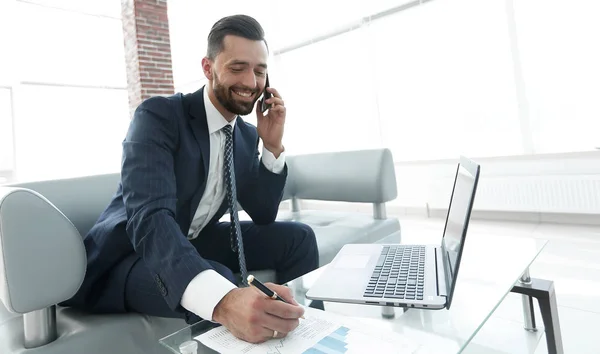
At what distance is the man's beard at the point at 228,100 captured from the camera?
1204mm

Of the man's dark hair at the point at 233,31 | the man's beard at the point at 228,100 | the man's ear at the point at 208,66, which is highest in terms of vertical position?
the man's dark hair at the point at 233,31

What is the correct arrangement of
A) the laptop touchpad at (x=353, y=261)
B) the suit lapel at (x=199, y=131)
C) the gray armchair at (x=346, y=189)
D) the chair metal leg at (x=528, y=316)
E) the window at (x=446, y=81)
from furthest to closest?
1. the window at (x=446, y=81)
2. the gray armchair at (x=346, y=189)
3. the chair metal leg at (x=528, y=316)
4. the suit lapel at (x=199, y=131)
5. the laptop touchpad at (x=353, y=261)

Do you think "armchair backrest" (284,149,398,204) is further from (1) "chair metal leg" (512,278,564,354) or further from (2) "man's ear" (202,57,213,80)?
(2) "man's ear" (202,57,213,80)

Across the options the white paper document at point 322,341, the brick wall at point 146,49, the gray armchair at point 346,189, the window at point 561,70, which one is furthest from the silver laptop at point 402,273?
the brick wall at point 146,49

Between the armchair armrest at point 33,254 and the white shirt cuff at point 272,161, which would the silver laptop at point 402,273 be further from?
the armchair armrest at point 33,254

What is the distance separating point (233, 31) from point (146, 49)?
3.51 m

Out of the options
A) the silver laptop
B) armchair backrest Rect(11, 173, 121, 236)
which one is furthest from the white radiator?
armchair backrest Rect(11, 173, 121, 236)

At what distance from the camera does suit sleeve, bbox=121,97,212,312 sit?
0.75m

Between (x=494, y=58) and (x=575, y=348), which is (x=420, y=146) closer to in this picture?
(x=494, y=58)

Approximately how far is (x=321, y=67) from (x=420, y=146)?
6.36ft

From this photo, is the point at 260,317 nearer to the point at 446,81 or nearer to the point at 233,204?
the point at 233,204

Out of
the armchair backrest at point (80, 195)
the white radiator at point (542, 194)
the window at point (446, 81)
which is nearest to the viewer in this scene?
the armchair backrest at point (80, 195)

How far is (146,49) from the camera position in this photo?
412 centimetres

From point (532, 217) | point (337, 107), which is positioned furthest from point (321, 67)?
point (532, 217)
